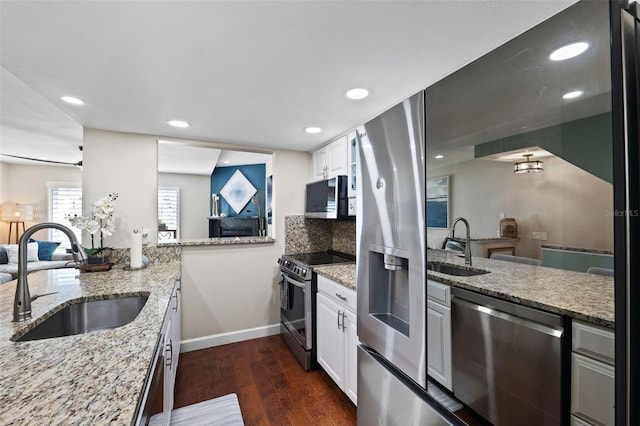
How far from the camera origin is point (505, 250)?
737mm

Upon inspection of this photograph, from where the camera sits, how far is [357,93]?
1.83m

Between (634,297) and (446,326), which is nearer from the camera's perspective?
(634,297)

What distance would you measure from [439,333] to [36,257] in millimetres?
6497

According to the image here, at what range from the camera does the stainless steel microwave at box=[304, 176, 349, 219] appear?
255cm

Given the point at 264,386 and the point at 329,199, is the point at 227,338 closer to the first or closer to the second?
the point at 264,386

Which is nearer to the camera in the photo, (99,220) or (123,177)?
(99,220)

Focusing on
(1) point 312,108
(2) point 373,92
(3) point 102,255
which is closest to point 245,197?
(3) point 102,255

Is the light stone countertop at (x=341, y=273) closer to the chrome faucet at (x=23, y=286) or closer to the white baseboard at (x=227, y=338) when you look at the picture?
the white baseboard at (x=227, y=338)

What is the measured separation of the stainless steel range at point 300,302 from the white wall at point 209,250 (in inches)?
10.2

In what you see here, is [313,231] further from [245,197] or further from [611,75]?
[611,75]

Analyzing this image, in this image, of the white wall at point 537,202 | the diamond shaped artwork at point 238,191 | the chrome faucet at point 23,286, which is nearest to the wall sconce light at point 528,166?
the white wall at point 537,202

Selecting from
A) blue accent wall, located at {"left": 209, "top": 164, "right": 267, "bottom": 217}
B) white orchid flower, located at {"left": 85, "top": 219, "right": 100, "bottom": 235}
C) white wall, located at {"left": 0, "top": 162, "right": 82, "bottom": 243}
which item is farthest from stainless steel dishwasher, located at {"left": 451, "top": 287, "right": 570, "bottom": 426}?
white wall, located at {"left": 0, "top": 162, "right": 82, "bottom": 243}

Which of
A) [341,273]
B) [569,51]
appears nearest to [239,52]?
[569,51]

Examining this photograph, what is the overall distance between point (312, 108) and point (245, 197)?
3832 millimetres
